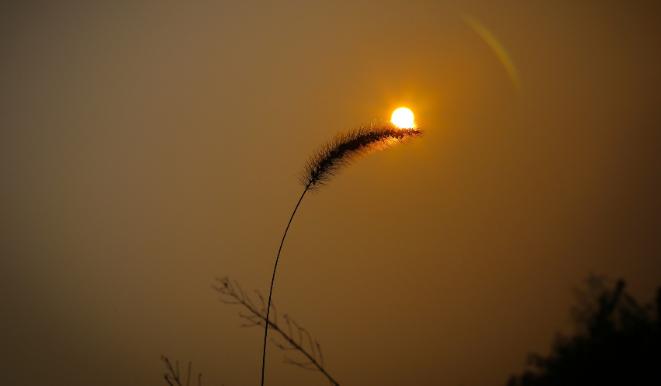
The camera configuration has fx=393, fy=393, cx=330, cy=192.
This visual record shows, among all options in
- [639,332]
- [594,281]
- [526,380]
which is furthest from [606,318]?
[594,281]

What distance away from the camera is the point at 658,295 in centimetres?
73

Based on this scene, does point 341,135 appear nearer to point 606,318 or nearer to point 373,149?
point 373,149

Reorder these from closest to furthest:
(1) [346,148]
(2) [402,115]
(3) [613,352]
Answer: (3) [613,352], (1) [346,148], (2) [402,115]

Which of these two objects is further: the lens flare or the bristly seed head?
the lens flare

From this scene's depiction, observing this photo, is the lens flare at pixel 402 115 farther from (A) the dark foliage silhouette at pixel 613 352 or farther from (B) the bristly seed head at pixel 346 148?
(A) the dark foliage silhouette at pixel 613 352

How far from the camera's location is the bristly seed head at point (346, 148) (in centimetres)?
132

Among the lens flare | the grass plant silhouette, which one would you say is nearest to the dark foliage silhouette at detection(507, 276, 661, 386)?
the grass plant silhouette

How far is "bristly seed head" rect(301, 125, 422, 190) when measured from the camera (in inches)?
52.0

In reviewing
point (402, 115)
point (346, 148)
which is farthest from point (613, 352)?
point (402, 115)

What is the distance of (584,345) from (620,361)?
9cm

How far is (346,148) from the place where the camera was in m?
1.34

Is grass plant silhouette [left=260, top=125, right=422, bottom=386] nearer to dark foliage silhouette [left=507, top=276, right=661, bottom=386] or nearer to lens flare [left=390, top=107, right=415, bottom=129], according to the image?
dark foliage silhouette [left=507, top=276, right=661, bottom=386]

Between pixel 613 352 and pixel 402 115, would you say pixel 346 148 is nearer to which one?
pixel 613 352

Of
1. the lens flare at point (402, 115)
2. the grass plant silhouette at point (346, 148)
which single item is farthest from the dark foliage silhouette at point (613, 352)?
the lens flare at point (402, 115)
